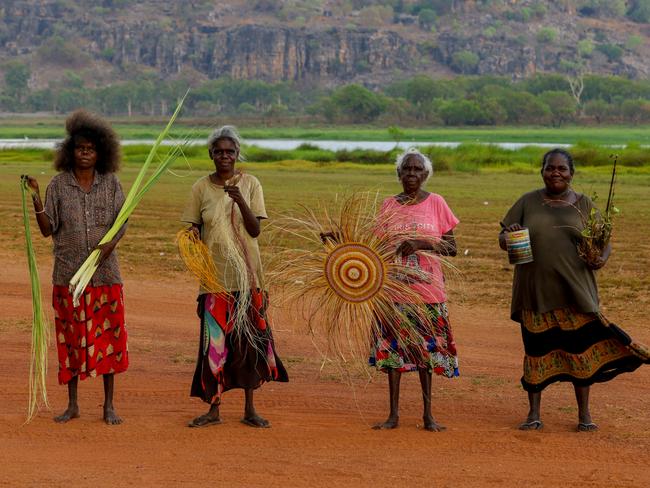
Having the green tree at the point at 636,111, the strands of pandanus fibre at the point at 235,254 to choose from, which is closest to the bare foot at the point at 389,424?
the strands of pandanus fibre at the point at 235,254

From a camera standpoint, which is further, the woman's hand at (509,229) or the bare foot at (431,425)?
the bare foot at (431,425)

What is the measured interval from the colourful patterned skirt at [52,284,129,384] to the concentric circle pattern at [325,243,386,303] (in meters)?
1.14

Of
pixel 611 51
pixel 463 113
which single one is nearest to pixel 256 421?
pixel 463 113

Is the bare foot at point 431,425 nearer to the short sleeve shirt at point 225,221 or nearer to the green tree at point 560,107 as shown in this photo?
the short sleeve shirt at point 225,221

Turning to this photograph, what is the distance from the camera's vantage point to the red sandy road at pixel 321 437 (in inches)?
207

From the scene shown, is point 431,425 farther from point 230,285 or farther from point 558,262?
point 230,285

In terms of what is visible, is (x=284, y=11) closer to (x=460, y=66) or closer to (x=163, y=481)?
(x=460, y=66)

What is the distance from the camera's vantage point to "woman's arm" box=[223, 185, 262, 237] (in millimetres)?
5664

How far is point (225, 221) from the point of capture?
19.2 ft

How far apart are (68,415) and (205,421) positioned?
2.47ft

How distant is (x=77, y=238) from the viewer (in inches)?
235

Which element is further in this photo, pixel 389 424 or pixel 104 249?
pixel 389 424

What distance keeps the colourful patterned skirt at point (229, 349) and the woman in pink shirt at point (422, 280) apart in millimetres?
596

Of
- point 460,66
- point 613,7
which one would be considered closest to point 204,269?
point 460,66
